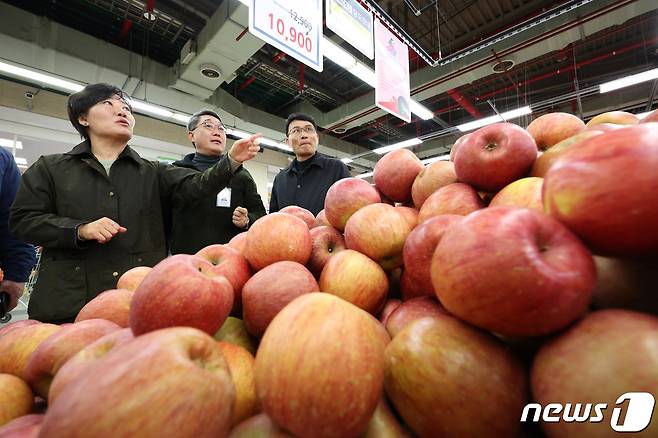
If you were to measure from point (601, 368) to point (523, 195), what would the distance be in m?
0.42

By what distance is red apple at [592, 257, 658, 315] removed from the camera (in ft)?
1.66

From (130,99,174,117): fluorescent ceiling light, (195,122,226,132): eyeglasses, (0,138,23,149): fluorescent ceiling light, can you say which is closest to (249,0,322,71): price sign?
(195,122,226,132): eyeglasses

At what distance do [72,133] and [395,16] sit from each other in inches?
316

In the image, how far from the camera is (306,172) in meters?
3.49

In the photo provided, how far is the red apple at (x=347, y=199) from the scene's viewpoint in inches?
44.6

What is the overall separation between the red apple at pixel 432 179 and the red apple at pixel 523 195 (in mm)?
266

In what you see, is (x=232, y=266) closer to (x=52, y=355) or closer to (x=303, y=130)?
(x=52, y=355)

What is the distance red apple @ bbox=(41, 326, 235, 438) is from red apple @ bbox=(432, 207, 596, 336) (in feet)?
1.35

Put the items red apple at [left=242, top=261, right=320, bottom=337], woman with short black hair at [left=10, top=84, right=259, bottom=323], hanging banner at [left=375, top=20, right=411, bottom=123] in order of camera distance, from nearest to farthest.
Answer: red apple at [left=242, top=261, right=320, bottom=337], woman with short black hair at [left=10, top=84, right=259, bottom=323], hanging banner at [left=375, top=20, right=411, bottom=123]

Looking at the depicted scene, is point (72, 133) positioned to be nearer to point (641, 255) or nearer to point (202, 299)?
point (202, 299)

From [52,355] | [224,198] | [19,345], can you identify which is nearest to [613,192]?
[52,355]

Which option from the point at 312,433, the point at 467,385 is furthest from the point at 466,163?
the point at 312,433

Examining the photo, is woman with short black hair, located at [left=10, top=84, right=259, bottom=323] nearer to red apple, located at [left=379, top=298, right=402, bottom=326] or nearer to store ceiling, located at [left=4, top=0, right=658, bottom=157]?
red apple, located at [left=379, top=298, right=402, bottom=326]

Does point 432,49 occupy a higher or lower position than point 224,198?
higher
